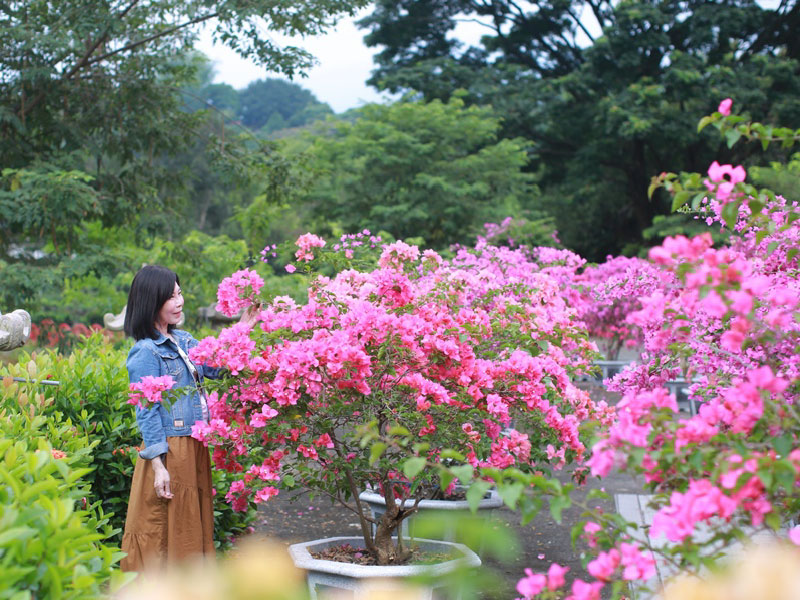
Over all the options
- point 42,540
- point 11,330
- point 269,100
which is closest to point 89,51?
point 11,330

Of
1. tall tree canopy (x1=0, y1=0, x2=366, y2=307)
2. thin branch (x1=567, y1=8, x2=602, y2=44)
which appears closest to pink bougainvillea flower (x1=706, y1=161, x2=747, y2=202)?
tall tree canopy (x1=0, y1=0, x2=366, y2=307)

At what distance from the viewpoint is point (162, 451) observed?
3188mm

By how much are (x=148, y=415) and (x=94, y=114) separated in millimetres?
7352

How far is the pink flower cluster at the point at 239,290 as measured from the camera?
11.1ft

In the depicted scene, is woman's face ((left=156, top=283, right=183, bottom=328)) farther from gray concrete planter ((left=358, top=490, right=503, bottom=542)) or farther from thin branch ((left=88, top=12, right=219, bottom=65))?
thin branch ((left=88, top=12, right=219, bottom=65))

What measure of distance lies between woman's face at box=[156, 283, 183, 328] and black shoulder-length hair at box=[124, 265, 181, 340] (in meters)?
0.01

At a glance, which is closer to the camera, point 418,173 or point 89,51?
point 89,51

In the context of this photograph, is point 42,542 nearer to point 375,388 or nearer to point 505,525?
point 375,388

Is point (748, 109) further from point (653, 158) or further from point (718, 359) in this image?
point (718, 359)

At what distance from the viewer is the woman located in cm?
321

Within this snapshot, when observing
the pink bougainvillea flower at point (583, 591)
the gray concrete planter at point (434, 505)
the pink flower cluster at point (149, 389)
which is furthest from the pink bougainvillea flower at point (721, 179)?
the gray concrete planter at point (434, 505)

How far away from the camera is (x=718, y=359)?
3.22 m

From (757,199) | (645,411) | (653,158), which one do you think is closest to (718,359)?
(757,199)

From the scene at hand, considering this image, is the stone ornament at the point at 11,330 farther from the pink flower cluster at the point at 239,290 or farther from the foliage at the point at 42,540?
the foliage at the point at 42,540
